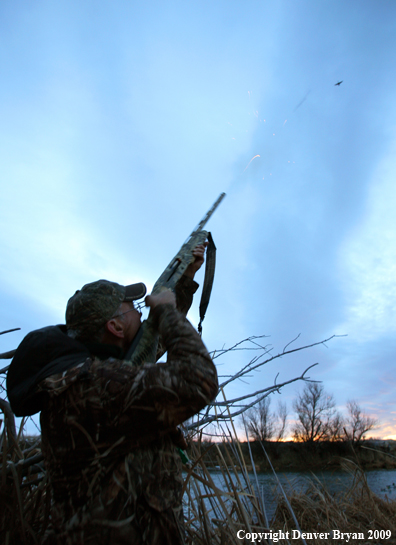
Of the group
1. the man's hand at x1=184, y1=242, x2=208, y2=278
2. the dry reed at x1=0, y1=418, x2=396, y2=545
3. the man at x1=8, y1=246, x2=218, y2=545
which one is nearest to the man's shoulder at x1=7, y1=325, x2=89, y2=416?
the man at x1=8, y1=246, x2=218, y2=545

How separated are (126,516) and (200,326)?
52.2 inches

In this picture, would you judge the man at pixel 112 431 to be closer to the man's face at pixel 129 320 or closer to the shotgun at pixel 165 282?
the shotgun at pixel 165 282

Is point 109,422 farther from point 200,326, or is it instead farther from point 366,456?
point 366,456

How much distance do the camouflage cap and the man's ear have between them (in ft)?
0.11

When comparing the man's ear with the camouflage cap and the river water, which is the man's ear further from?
the river water

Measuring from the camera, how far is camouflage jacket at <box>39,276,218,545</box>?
127 centimetres

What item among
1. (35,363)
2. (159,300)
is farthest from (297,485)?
(35,363)

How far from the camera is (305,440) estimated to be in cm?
3175

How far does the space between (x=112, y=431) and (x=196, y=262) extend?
1.60m

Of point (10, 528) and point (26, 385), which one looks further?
point (10, 528)

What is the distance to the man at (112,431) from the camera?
1.27m

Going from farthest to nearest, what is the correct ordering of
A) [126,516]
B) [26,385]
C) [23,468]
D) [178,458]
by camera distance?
1. [23,468]
2. [178,458]
3. [26,385]
4. [126,516]

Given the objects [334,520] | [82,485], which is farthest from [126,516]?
[334,520]

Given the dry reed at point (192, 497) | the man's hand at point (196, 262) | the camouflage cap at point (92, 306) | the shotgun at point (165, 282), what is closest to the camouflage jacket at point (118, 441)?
the shotgun at point (165, 282)
